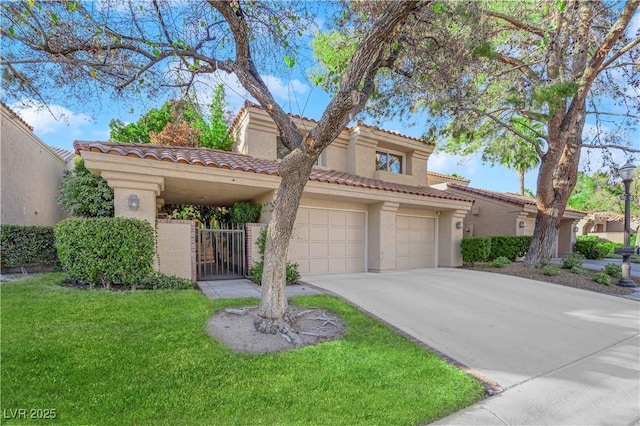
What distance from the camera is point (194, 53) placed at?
587 centimetres

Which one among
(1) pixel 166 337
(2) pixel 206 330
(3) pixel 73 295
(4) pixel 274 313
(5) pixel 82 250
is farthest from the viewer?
(5) pixel 82 250

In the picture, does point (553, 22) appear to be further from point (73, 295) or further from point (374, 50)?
point (73, 295)

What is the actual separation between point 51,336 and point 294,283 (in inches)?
228

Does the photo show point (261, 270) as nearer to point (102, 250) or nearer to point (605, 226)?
point (102, 250)

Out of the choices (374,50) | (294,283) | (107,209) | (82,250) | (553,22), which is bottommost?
(294,283)

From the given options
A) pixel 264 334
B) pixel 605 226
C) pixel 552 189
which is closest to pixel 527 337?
pixel 264 334

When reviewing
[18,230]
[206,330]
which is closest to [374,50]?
[206,330]

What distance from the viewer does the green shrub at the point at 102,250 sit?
6.55 meters

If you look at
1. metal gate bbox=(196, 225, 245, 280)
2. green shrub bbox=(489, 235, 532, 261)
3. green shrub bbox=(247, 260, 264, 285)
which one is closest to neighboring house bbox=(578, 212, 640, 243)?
green shrub bbox=(489, 235, 532, 261)

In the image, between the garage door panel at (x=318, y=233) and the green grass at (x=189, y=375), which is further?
the garage door panel at (x=318, y=233)

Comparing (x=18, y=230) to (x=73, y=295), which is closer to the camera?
(x=73, y=295)

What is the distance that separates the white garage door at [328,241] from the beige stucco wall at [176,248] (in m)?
3.25

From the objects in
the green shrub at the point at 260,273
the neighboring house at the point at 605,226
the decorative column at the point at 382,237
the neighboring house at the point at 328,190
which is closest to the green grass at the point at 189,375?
the neighboring house at the point at 328,190

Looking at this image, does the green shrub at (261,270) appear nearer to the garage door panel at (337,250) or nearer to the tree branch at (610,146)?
the garage door panel at (337,250)
